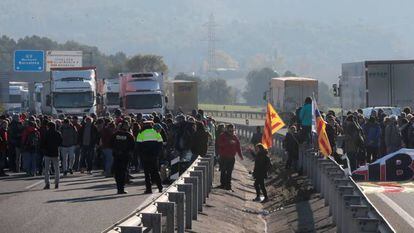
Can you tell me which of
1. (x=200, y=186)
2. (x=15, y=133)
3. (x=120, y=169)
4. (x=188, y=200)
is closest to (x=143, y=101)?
(x=15, y=133)

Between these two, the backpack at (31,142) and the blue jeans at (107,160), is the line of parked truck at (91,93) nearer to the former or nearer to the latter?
the backpack at (31,142)

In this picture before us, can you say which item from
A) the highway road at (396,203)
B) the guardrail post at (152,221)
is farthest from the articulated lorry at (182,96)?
the guardrail post at (152,221)

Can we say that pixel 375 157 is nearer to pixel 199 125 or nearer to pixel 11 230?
pixel 199 125

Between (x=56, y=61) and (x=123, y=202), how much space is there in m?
81.2

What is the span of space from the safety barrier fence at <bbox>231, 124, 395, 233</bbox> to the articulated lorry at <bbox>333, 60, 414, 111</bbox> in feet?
53.7

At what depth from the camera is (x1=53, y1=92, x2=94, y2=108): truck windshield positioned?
5112cm

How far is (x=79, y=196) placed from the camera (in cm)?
2362

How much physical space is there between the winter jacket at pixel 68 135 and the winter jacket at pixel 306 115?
591cm

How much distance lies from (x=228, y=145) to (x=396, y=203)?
19.3ft

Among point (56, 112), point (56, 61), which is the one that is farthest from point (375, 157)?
point (56, 61)

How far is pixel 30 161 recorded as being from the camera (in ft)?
100

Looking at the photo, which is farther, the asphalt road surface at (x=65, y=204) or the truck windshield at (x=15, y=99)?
the truck windshield at (x=15, y=99)

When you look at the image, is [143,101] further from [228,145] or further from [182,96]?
[228,145]

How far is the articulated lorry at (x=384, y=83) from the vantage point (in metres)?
44.8
